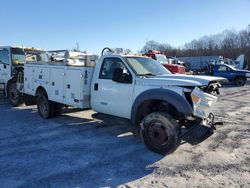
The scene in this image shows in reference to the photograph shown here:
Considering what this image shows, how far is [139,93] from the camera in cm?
605

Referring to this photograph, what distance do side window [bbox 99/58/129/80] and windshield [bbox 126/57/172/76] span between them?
248mm

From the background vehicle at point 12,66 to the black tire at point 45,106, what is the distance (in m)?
2.51

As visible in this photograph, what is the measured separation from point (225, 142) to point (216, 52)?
74590 millimetres

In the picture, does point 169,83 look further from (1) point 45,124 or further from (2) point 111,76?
(1) point 45,124

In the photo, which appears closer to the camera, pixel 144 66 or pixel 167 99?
pixel 167 99

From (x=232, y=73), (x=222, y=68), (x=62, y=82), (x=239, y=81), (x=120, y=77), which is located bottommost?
(x=239, y=81)

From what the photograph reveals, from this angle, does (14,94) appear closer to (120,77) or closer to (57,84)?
(57,84)

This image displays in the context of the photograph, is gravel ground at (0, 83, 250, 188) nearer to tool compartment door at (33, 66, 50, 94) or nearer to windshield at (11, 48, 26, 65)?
tool compartment door at (33, 66, 50, 94)

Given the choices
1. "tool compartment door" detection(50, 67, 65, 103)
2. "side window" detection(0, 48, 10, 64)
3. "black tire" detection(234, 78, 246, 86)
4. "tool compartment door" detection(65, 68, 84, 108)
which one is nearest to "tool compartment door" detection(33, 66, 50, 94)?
"tool compartment door" detection(50, 67, 65, 103)

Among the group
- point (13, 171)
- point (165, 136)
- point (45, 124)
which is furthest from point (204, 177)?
point (45, 124)

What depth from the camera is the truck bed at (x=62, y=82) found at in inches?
288

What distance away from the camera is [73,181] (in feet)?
14.3

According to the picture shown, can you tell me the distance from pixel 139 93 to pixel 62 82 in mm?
2939

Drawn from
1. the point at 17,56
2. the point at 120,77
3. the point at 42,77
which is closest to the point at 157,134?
the point at 120,77
